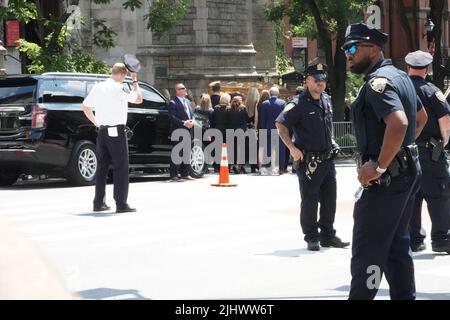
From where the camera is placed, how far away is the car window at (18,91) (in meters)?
16.1

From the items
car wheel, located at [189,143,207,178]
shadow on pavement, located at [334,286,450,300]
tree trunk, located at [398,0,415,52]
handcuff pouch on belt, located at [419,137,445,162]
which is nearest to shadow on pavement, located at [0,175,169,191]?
car wheel, located at [189,143,207,178]

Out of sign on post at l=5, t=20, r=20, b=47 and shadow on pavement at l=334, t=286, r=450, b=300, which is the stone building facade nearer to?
sign on post at l=5, t=20, r=20, b=47

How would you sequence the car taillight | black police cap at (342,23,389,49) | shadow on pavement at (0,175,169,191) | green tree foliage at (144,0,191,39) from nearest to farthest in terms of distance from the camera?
1. black police cap at (342,23,389,49)
2. the car taillight
3. shadow on pavement at (0,175,169,191)
4. green tree foliage at (144,0,191,39)

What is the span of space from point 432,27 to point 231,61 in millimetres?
8882

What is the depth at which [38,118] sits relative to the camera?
626 inches

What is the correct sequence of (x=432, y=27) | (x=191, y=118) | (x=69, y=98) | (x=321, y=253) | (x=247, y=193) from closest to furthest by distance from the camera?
(x=321, y=253) < (x=247, y=193) < (x=69, y=98) < (x=191, y=118) < (x=432, y=27)

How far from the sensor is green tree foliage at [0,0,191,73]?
814 inches

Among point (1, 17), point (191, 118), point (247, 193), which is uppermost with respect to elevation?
point (1, 17)

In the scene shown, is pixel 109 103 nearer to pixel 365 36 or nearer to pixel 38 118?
pixel 38 118

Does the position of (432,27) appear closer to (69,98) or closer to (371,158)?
(69,98)

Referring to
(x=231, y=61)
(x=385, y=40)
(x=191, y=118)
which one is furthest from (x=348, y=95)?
(x=385, y=40)

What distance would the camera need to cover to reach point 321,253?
906 centimetres

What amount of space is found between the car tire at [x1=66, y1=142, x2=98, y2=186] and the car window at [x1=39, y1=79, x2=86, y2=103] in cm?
89

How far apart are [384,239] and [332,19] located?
23188mm
